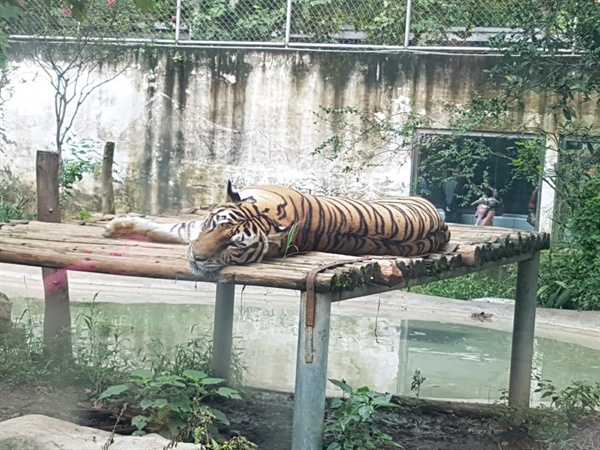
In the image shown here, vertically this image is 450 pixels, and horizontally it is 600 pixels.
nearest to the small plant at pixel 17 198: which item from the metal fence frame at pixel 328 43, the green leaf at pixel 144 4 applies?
the metal fence frame at pixel 328 43

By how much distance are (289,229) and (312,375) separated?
0.81 meters

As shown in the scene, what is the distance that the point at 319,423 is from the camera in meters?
3.19

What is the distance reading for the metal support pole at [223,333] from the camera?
4957mm

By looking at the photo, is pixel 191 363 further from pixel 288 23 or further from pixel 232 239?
pixel 288 23

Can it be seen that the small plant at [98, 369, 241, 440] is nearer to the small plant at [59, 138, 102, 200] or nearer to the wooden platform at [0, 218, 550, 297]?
the wooden platform at [0, 218, 550, 297]

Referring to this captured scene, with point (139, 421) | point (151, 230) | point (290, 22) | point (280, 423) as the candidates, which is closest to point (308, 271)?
point (139, 421)

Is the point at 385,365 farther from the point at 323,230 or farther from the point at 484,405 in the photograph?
the point at 323,230

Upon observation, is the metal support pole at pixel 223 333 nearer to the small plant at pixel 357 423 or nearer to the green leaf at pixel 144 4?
the small plant at pixel 357 423

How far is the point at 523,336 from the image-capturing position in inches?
200

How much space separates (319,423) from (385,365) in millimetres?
3058

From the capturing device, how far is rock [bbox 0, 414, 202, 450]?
107 inches

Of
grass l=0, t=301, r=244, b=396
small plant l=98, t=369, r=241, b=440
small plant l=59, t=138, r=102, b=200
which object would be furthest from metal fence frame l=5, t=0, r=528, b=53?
small plant l=98, t=369, r=241, b=440

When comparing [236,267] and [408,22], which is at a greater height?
[408,22]

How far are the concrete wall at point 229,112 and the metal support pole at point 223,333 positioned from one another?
14.6ft
